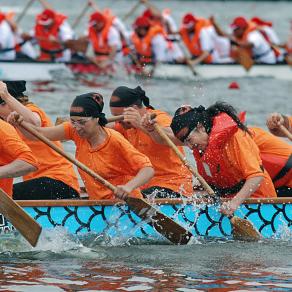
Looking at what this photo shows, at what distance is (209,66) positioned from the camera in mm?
23516

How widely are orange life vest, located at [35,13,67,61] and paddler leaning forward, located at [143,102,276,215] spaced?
13.0 metres

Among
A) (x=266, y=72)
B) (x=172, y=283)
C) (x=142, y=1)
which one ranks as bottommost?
(x=172, y=283)

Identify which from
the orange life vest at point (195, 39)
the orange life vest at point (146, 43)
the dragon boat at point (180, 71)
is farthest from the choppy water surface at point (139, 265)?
the orange life vest at point (195, 39)

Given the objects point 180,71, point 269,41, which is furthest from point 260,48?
point 180,71

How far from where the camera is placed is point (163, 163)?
10.0 metres

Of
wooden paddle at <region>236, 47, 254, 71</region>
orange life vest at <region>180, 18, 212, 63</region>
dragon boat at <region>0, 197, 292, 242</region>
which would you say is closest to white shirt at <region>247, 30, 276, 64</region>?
wooden paddle at <region>236, 47, 254, 71</region>

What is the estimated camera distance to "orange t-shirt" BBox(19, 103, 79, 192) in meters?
9.72

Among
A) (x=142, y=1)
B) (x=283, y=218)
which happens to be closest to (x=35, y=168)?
(x=283, y=218)

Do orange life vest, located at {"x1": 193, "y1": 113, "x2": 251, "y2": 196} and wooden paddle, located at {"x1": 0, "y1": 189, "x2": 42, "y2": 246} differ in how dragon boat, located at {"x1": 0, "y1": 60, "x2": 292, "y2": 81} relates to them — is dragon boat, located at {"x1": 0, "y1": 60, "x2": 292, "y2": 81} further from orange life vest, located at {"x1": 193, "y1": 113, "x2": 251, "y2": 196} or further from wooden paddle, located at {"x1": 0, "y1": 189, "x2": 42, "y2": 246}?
wooden paddle, located at {"x1": 0, "y1": 189, "x2": 42, "y2": 246}

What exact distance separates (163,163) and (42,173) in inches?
40.2

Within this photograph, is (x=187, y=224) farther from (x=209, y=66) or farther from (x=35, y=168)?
(x=209, y=66)

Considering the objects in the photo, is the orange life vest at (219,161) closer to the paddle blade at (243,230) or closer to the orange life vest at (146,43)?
the paddle blade at (243,230)

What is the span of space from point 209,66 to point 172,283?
1551cm

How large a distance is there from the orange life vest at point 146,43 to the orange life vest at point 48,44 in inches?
62.8
